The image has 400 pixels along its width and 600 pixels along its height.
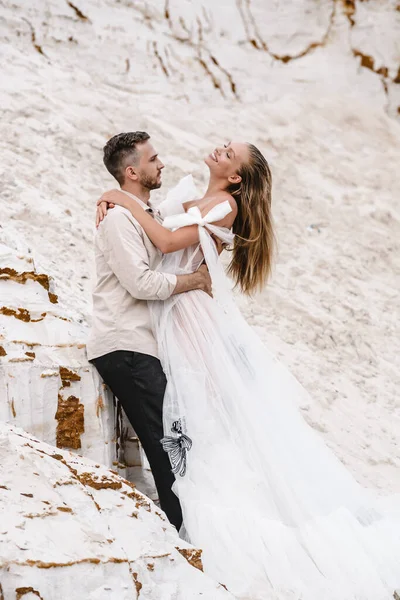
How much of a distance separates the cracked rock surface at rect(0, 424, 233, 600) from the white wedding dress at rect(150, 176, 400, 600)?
0.56 m

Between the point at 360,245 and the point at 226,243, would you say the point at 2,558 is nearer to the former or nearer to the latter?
the point at 226,243

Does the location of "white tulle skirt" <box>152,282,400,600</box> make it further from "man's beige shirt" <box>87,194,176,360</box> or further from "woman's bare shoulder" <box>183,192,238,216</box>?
"woman's bare shoulder" <box>183,192,238,216</box>

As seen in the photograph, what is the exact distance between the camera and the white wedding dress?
2846 millimetres

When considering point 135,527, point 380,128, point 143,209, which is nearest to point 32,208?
point 143,209

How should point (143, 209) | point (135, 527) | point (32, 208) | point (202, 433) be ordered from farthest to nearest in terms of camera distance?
point (32, 208), point (143, 209), point (202, 433), point (135, 527)

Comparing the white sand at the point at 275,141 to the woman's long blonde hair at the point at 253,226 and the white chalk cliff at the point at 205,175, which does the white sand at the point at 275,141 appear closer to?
the white chalk cliff at the point at 205,175

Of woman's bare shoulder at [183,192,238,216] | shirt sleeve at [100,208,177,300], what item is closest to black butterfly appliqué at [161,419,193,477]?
shirt sleeve at [100,208,177,300]

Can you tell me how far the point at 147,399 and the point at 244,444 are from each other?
43cm

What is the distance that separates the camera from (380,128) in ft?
28.5

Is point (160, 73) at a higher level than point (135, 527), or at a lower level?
higher

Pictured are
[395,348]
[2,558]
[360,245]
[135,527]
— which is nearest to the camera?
[2,558]

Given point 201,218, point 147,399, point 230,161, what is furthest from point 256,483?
point 230,161

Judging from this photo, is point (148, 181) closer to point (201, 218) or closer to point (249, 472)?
point (201, 218)

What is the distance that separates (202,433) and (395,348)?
324 centimetres
